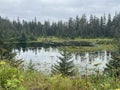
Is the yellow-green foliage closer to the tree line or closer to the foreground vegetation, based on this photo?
the foreground vegetation

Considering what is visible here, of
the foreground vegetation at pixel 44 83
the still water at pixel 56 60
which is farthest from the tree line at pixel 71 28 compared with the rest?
the foreground vegetation at pixel 44 83

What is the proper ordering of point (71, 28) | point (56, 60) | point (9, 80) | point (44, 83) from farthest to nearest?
1. point (71, 28)
2. point (56, 60)
3. point (44, 83)
4. point (9, 80)

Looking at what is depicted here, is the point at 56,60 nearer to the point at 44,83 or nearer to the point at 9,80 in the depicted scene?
the point at 44,83

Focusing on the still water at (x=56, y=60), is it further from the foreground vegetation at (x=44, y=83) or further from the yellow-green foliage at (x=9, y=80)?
the yellow-green foliage at (x=9, y=80)

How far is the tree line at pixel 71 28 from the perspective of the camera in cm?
14223

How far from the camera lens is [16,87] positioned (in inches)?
175

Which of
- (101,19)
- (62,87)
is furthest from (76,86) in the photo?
(101,19)

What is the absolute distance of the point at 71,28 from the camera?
518 ft

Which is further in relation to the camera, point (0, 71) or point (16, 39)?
point (16, 39)

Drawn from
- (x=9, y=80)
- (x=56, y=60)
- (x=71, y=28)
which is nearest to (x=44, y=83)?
(x=9, y=80)

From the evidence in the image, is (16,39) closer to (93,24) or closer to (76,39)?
(76,39)

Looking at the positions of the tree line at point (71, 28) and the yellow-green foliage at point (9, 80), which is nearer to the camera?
the yellow-green foliage at point (9, 80)

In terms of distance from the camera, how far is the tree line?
14223 cm

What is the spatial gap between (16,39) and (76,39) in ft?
87.8
